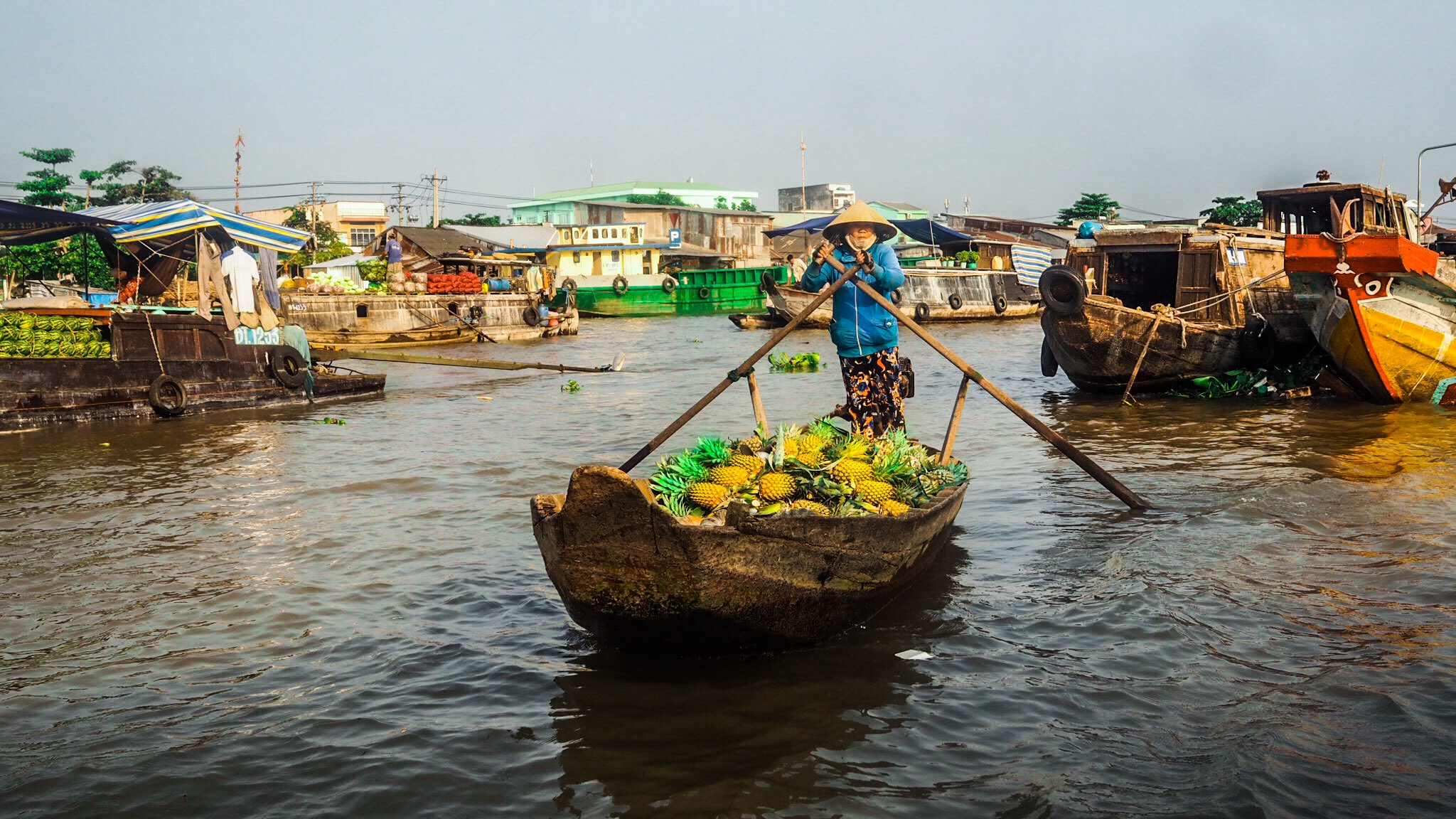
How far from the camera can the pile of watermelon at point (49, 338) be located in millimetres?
11734

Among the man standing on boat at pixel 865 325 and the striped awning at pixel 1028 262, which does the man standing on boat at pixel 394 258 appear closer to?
the striped awning at pixel 1028 262

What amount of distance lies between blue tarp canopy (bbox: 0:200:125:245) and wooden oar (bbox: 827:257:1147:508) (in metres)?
12.5

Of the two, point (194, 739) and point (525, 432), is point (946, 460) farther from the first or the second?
point (525, 432)

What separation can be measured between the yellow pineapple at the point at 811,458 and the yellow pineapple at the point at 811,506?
258mm

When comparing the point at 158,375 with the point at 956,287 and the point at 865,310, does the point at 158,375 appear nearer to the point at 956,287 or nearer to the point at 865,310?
the point at 865,310

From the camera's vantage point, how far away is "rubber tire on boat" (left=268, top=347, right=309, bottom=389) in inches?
573

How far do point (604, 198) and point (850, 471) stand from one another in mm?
52882

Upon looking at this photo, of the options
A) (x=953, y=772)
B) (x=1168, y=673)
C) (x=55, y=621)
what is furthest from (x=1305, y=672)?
(x=55, y=621)

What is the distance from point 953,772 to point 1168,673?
133cm

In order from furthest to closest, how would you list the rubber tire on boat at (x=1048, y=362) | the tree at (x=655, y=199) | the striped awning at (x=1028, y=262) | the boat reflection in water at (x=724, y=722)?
1. the tree at (x=655, y=199)
2. the striped awning at (x=1028, y=262)
3. the rubber tire on boat at (x=1048, y=362)
4. the boat reflection in water at (x=724, y=722)

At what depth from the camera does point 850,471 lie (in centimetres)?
500

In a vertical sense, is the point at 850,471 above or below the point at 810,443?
below

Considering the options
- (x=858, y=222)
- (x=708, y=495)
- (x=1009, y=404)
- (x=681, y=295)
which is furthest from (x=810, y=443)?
(x=681, y=295)

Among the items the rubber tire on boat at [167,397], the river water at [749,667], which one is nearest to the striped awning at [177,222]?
the rubber tire on boat at [167,397]
